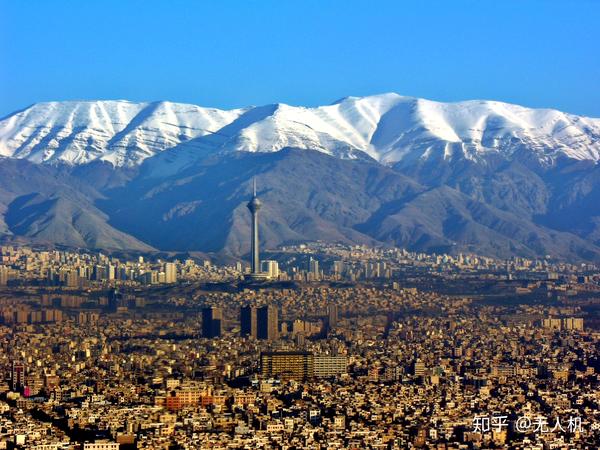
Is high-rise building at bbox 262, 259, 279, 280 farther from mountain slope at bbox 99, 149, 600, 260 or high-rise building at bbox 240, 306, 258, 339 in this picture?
high-rise building at bbox 240, 306, 258, 339

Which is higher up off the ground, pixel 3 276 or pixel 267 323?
pixel 3 276

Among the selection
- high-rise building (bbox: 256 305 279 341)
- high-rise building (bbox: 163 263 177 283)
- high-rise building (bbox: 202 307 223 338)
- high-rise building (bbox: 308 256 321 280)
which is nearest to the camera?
high-rise building (bbox: 256 305 279 341)

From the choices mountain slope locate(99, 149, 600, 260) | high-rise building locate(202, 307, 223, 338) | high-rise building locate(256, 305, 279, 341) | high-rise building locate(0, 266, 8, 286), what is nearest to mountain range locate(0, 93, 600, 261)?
mountain slope locate(99, 149, 600, 260)

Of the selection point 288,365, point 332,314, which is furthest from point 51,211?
point 288,365

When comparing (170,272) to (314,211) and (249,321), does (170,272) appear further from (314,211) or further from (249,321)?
(314,211)

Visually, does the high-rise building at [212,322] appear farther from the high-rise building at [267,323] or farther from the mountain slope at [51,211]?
the mountain slope at [51,211]

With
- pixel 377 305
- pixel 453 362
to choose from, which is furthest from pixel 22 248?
pixel 453 362

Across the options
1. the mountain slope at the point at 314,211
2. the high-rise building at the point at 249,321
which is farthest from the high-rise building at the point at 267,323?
the mountain slope at the point at 314,211
